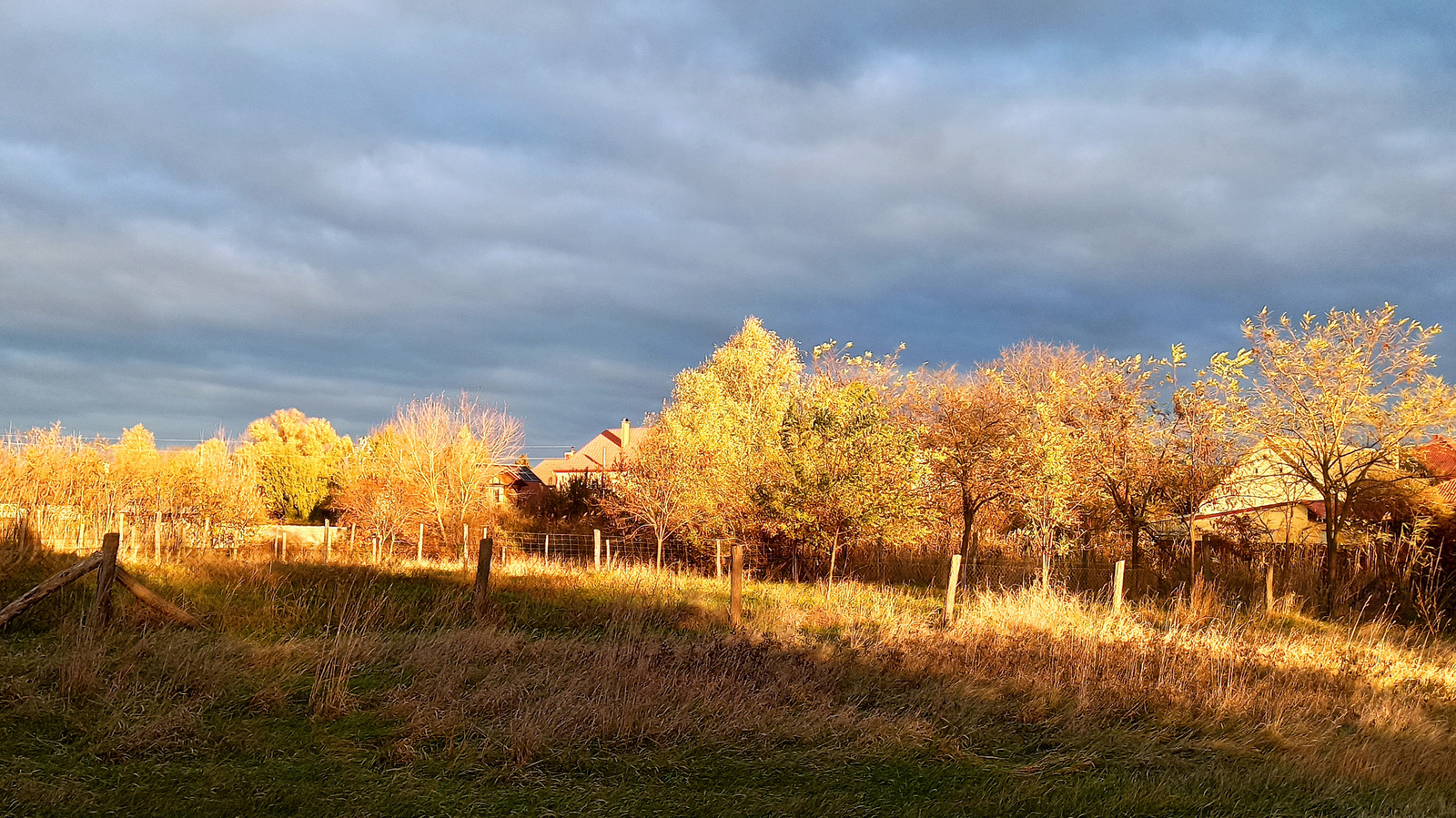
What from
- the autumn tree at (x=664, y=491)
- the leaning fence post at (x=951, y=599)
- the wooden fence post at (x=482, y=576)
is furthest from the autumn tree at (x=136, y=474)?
the leaning fence post at (x=951, y=599)

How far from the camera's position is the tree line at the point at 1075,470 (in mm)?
17406

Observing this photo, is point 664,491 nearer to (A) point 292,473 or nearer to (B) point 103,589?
(B) point 103,589

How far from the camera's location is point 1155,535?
21531 millimetres

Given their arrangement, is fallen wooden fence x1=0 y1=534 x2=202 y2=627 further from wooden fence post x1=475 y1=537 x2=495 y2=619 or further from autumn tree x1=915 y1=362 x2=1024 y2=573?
autumn tree x1=915 y1=362 x2=1024 y2=573

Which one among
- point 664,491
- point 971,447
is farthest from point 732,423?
point 971,447

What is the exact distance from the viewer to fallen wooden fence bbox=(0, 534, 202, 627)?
9398mm

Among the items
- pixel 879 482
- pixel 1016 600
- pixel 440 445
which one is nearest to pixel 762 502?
pixel 879 482

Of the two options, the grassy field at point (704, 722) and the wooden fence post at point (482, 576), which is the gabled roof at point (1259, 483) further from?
the wooden fence post at point (482, 576)

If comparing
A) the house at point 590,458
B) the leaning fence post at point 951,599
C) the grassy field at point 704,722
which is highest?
the house at point 590,458

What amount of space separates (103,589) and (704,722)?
253 inches

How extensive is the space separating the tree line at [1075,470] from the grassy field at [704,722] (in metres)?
6.20

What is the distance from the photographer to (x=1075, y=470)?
2073 cm

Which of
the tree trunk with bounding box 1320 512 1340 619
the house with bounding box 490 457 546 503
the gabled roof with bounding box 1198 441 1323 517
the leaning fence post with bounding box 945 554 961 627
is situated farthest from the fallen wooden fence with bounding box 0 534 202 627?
the house with bounding box 490 457 546 503

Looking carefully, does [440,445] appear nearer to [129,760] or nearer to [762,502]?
[762,502]
